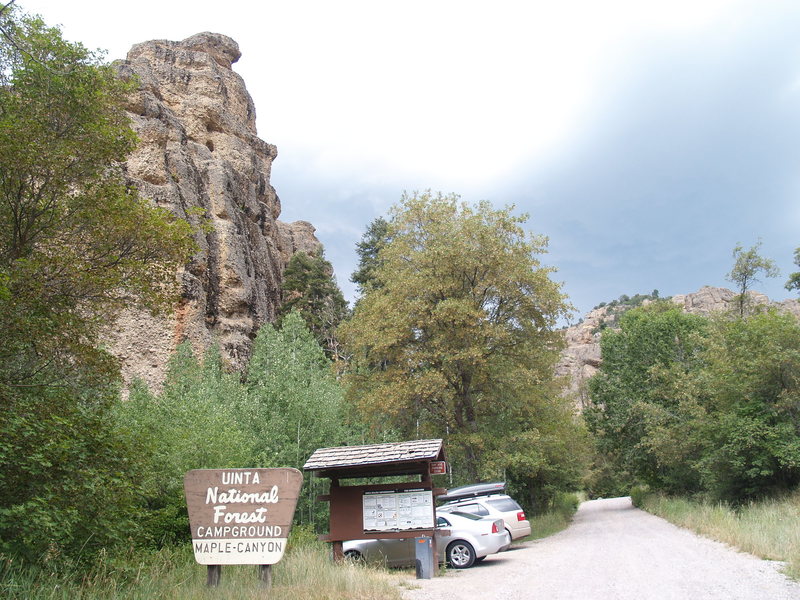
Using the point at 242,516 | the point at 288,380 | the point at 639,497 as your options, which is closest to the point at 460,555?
the point at 242,516

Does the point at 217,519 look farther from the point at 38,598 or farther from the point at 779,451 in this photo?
the point at 779,451

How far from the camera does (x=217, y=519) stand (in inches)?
340

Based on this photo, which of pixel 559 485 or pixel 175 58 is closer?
pixel 559 485

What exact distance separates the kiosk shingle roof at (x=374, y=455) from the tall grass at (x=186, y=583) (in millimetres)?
2803

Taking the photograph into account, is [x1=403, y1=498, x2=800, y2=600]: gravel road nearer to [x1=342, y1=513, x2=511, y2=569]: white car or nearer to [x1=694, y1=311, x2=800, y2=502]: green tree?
[x1=342, y1=513, x2=511, y2=569]: white car

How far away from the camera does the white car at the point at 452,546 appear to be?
14398mm

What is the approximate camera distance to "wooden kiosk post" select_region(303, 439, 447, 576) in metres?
13.2

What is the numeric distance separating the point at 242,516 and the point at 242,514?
3 centimetres

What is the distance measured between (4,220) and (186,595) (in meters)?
6.64

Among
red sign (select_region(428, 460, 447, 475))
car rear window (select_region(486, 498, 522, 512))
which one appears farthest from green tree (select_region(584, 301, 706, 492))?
red sign (select_region(428, 460, 447, 475))

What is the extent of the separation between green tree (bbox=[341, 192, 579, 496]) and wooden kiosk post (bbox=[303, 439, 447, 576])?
25.5 feet

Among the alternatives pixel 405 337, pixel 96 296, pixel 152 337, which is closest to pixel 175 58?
pixel 152 337

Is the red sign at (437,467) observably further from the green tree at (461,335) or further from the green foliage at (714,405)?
the green foliage at (714,405)

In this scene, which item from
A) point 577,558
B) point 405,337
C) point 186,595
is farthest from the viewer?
point 405,337
